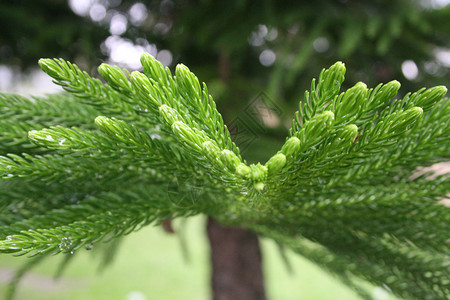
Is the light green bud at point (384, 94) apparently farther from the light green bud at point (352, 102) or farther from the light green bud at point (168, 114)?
the light green bud at point (168, 114)

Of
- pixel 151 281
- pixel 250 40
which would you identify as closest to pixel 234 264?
pixel 250 40

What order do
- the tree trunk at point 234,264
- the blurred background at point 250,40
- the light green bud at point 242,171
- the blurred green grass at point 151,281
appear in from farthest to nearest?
the blurred green grass at point 151,281, the tree trunk at point 234,264, the blurred background at point 250,40, the light green bud at point 242,171

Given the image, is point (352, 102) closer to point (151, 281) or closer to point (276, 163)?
point (276, 163)

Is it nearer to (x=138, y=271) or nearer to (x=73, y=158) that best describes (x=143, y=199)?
(x=73, y=158)

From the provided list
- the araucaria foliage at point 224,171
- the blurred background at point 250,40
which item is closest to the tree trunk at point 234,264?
the blurred background at point 250,40

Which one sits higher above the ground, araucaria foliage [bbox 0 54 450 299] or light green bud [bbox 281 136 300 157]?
araucaria foliage [bbox 0 54 450 299]

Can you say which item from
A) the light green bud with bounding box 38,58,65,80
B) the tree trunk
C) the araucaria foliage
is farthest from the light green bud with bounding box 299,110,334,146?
the tree trunk

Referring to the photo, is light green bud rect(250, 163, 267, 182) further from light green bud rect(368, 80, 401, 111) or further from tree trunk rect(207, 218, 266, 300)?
tree trunk rect(207, 218, 266, 300)
